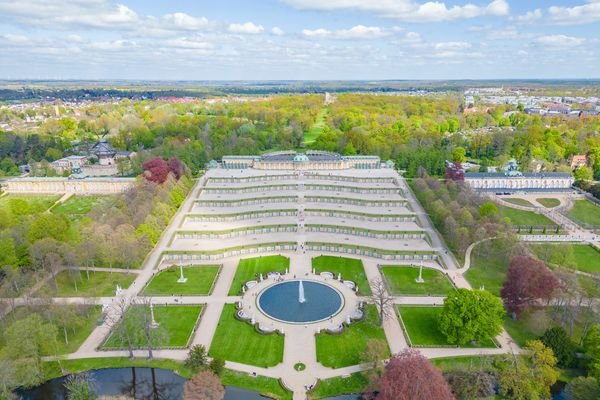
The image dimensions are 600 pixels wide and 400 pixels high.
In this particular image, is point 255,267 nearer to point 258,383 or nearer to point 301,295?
point 301,295

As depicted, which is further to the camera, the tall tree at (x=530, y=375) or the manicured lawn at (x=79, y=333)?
the manicured lawn at (x=79, y=333)

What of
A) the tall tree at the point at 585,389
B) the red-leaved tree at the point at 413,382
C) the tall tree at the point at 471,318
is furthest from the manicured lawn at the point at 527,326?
the red-leaved tree at the point at 413,382

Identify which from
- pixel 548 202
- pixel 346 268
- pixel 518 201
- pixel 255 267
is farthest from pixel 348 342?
pixel 548 202

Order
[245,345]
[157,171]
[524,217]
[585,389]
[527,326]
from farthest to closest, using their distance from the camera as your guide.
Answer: [157,171] → [524,217] → [527,326] → [245,345] → [585,389]

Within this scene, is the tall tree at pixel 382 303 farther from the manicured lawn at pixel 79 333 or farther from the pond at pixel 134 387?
the manicured lawn at pixel 79 333

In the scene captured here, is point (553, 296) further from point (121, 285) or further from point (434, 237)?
point (121, 285)

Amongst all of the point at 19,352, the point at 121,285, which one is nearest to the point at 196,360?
the point at 19,352
